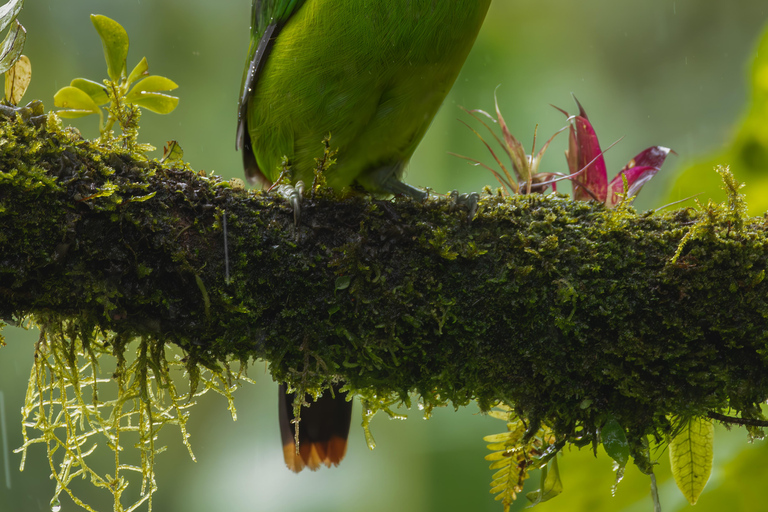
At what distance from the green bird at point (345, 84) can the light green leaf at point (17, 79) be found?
2.57 ft

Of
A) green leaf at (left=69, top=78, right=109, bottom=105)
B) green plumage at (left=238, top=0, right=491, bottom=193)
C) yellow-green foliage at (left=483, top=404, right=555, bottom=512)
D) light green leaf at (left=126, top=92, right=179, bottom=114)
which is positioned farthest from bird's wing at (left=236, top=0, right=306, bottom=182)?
yellow-green foliage at (left=483, top=404, right=555, bottom=512)

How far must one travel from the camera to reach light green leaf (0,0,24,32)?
1431 millimetres

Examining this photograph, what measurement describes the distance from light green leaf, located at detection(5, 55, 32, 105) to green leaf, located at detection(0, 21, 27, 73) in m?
0.05

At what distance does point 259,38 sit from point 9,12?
1015mm

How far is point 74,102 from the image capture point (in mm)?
1734

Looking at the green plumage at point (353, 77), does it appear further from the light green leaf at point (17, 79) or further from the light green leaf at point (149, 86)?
the light green leaf at point (17, 79)

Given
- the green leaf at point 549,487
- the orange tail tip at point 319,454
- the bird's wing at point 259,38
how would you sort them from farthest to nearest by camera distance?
1. the bird's wing at point 259,38
2. the orange tail tip at point 319,454
3. the green leaf at point 549,487

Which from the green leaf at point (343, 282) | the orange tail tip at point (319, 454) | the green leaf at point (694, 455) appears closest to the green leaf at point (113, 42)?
the green leaf at point (343, 282)

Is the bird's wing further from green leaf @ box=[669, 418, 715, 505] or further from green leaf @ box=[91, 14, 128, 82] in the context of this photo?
green leaf @ box=[669, 418, 715, 505]

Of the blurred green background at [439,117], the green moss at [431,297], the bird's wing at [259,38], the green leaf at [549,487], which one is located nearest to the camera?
the green moss at [431,297]

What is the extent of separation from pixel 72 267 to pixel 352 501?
467 centimetres

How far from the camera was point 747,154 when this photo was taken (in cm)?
Result: 219

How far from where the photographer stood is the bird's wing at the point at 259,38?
7.08 feet

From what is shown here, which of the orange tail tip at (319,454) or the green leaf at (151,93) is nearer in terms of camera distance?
the green leaf at (151,93)
